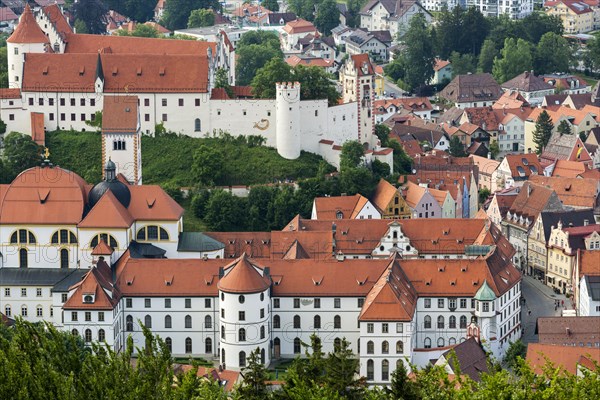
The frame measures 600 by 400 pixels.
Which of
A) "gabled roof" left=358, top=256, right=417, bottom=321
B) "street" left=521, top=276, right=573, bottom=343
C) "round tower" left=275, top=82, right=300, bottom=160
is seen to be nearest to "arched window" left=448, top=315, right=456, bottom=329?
"gabled roof" left=358, top=256, right=417, bottom=321

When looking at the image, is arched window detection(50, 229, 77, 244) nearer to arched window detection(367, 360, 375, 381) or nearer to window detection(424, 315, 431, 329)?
arched window detection(367, 360, 375, 381)

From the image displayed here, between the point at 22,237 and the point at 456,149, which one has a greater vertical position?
the point at 22,237

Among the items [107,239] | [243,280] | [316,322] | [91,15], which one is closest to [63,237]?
[107,239]

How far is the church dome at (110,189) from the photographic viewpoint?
365 feet

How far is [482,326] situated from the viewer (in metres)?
105

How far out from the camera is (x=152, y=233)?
4402 inches

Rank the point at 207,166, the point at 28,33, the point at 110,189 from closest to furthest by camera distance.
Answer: the point at 110,189 → the point at 207,166 → the point at 28,33

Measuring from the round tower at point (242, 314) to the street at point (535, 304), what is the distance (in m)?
19.6

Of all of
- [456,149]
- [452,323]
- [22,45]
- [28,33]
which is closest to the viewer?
[452,323]

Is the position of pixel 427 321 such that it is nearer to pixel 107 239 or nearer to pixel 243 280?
pixel 243 280

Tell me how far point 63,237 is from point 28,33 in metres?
31.8

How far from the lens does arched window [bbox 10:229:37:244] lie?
361 ft

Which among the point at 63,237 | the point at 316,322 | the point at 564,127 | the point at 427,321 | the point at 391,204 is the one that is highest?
the point at 564,127

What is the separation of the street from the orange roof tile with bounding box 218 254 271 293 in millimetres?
20155
